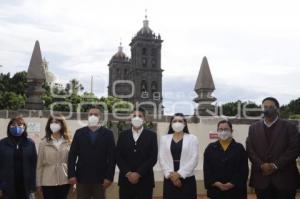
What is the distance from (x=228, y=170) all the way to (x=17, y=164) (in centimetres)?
311

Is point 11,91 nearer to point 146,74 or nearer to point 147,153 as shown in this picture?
point 147,153

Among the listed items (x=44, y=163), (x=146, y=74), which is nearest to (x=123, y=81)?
(x=146, y=74)

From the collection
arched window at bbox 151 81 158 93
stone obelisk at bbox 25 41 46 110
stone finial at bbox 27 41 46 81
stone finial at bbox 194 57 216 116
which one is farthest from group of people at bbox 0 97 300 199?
arched window at bbox 151 81 158 93

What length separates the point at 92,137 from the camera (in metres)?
6.66

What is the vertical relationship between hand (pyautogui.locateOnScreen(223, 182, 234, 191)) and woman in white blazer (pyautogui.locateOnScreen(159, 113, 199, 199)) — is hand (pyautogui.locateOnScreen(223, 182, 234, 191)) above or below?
below

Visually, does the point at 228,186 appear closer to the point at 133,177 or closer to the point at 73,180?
the point at 133,177

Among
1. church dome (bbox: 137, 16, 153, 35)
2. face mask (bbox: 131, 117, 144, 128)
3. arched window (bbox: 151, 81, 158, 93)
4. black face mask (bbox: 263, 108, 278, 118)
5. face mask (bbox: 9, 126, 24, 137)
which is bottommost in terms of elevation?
A: face mask (bbox: 9, 126, 24, 137)

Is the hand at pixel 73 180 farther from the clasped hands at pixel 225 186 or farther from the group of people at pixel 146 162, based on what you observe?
the clasped hands at pixel 225 186

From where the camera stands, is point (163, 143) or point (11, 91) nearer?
point (163, 143)

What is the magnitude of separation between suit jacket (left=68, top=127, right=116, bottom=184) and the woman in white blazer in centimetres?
81

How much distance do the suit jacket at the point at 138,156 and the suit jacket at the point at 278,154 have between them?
1509 millimetres

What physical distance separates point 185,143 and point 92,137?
1.43 meters

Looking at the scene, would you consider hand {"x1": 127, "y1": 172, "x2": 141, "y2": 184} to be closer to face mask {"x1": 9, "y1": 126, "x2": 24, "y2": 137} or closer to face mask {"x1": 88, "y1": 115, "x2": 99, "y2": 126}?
face mask {"x1": 88, "y1": 115, "x2": 99, "y2": 126}

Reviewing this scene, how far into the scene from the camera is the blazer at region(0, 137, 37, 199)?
20.5ft
